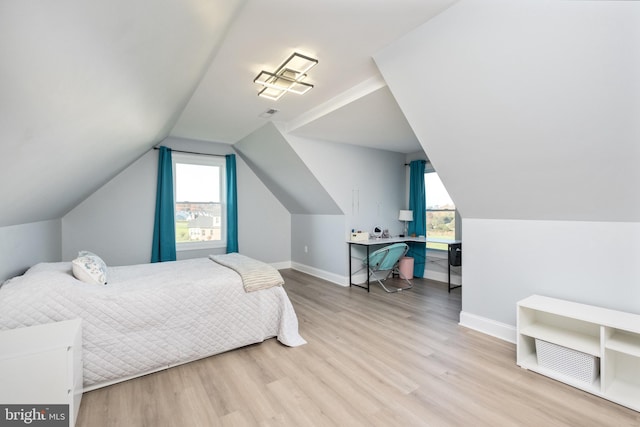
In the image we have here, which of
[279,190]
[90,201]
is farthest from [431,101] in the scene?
[90,201]

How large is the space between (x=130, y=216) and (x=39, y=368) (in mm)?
3637

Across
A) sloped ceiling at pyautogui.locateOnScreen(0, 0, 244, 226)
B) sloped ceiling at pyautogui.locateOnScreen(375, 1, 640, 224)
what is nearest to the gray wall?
sloped ceiling at pyautogui.locateOnScreen(375, 1, 640, 224)

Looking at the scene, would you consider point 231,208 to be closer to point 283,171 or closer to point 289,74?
point 283,171

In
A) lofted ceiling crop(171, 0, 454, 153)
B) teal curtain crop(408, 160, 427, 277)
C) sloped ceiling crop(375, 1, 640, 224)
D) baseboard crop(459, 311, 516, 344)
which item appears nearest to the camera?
sloped ceiling crop(375, 1, 640, 224)

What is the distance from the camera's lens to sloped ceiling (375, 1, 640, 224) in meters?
1.59

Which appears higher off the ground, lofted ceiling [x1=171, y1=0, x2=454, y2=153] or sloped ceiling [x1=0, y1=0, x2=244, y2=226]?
lofted ceiling [x1=171, y1=0, x2=454, y2=153]

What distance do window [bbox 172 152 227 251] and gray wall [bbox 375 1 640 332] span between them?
3.91 m

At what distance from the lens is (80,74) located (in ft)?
4.21

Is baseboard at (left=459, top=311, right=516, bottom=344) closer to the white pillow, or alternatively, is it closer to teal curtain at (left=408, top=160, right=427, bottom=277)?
teal curtain at (left=408, top=160, right=427, bottom=277)

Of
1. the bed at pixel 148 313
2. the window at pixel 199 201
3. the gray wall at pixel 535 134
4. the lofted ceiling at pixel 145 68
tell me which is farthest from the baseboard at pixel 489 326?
the window at pixel 199 201

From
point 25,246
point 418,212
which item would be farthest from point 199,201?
point 418,212

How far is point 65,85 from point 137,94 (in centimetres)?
83

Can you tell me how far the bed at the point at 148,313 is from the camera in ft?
6.31

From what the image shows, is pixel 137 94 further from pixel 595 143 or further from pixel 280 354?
pixel 595 143
